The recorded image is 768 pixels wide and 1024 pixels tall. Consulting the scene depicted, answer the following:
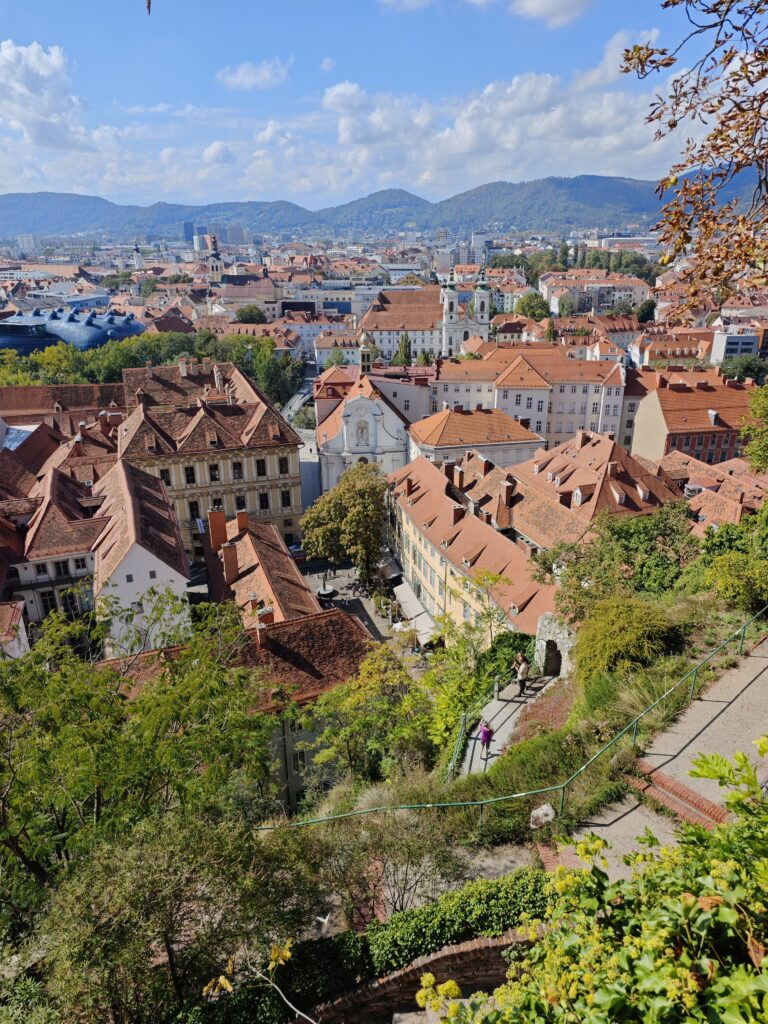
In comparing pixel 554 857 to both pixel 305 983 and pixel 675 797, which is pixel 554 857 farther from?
pixel 305 983

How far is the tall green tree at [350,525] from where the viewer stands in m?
40.3

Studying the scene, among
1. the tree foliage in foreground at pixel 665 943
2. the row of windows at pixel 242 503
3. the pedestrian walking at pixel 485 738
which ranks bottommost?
the row of windows at pixel 242 503

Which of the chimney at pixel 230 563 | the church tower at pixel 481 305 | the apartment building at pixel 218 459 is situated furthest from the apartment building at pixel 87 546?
the church tower at pixel 481 305

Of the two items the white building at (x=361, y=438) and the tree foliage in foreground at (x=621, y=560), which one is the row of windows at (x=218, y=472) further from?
the tree foliage in foreground at (x=621, y=560)

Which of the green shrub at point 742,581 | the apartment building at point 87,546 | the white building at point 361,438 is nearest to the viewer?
the green shrub at point 742,581

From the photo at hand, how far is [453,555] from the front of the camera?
110 feet

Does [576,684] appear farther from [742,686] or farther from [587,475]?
[587,475]

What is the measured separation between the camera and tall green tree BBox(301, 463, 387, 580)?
4034 centimetres

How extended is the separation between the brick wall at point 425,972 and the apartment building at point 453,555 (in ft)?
49.1

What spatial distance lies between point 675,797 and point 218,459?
39.6 meters

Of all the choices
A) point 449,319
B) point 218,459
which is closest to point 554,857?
point 218,459

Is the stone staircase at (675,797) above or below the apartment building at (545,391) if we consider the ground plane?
above

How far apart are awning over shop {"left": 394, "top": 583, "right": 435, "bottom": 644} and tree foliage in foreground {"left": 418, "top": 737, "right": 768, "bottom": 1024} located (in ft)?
89.0

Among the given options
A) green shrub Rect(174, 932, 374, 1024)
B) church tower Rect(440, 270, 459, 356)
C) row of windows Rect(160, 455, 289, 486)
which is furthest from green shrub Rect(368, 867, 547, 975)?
church tower Rect(440, 270, 459, 356)
